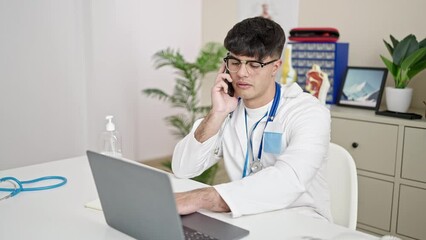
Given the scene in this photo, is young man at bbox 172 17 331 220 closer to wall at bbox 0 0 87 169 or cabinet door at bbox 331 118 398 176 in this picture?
cabinet door at bbox 331 118 398 176

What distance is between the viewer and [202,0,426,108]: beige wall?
2750mm

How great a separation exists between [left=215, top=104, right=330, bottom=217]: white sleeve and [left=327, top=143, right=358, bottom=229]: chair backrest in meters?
0.05

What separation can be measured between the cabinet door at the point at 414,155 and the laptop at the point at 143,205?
1551mm

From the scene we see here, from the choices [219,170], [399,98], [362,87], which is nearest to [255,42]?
[399,98]

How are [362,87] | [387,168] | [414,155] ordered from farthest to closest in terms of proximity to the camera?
[362,87], [387,168], [414,155]

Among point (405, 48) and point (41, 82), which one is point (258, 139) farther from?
point (41, 82)

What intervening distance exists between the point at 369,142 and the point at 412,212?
0.45m

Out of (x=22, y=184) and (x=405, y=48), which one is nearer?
(x=22, y=184)

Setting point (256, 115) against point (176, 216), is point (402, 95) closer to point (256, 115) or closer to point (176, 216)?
point (256, 115)

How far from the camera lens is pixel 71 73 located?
310 centimetres

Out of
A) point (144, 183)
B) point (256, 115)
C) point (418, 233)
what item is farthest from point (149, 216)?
point (418, 233)

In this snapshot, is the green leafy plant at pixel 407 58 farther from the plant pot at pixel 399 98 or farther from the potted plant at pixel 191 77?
the potted plant at pixel 191 77

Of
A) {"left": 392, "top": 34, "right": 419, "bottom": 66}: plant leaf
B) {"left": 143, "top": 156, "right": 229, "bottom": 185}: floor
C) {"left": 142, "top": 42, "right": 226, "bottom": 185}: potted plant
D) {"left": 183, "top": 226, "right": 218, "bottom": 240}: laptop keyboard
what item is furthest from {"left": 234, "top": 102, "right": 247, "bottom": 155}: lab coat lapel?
{"left": 143, "top": 156, "right": 229, "bottom": 185}: floor

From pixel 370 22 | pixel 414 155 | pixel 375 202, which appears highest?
pixel 370 22
